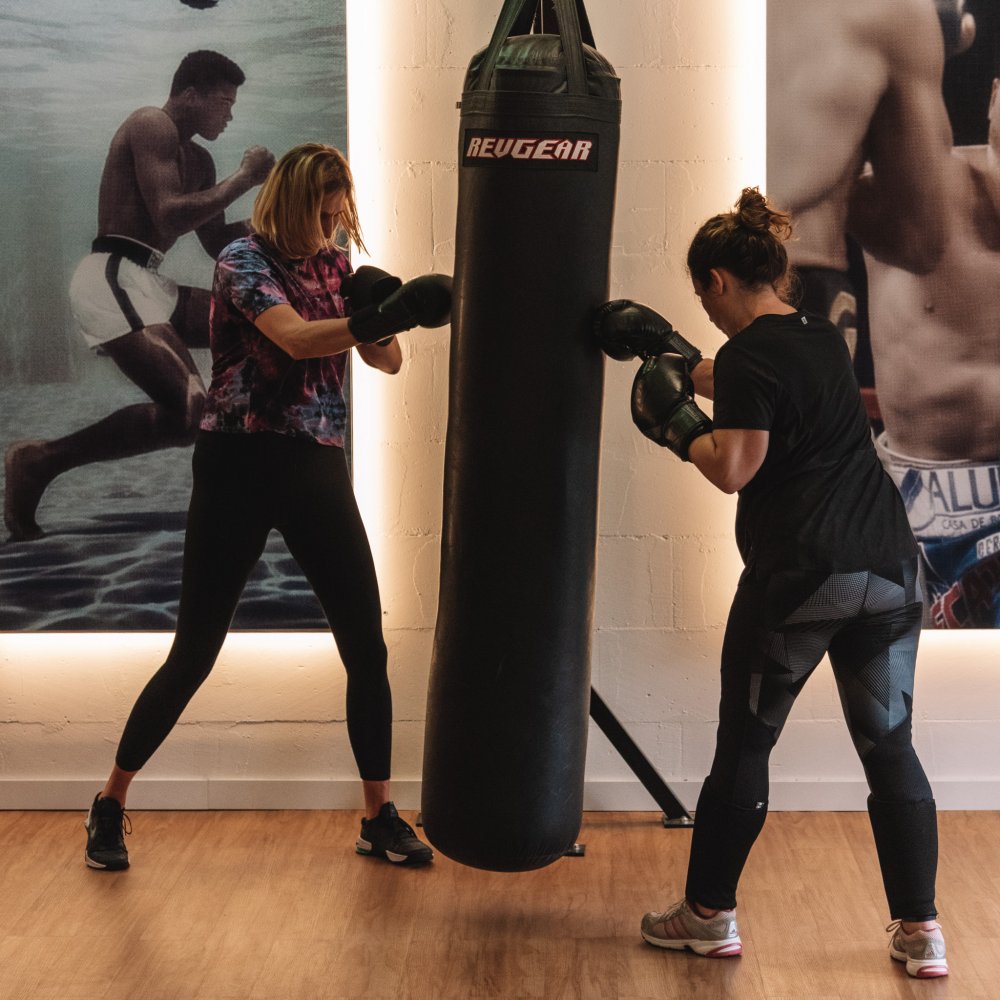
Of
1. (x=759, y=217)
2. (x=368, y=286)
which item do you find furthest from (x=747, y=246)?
(x=368, y=286)

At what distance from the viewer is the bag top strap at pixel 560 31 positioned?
207cm

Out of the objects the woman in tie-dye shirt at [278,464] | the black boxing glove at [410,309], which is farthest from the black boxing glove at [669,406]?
the woman in tie-dye shirt at [278,464]

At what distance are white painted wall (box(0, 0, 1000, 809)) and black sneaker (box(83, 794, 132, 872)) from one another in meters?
0.36

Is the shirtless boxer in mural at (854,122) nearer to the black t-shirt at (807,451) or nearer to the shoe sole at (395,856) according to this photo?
the black t-shirt at (807,451)

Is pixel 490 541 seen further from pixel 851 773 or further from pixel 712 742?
pixel 851 773

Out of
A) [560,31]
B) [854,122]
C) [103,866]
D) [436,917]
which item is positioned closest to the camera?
[560,31]

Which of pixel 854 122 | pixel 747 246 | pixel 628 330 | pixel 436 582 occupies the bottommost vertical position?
pixel 436 582

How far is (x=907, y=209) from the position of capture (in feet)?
9.59

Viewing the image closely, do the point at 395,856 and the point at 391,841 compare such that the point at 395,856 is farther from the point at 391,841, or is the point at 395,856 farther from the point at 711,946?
the point at 711,946

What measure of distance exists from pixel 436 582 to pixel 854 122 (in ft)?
4.55

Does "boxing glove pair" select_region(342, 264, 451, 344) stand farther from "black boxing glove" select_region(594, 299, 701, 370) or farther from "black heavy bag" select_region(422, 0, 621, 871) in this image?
"black boxing glove" select_region(594, 299, 701, 370)

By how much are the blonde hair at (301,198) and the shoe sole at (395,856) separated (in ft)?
4.02

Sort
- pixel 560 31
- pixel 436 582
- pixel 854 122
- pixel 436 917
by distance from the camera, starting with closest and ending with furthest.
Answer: pixel 560 31 < pixel 436 917 < pixel 854 122 < pixel 436 582

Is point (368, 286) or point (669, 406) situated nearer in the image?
point (669, 406)
